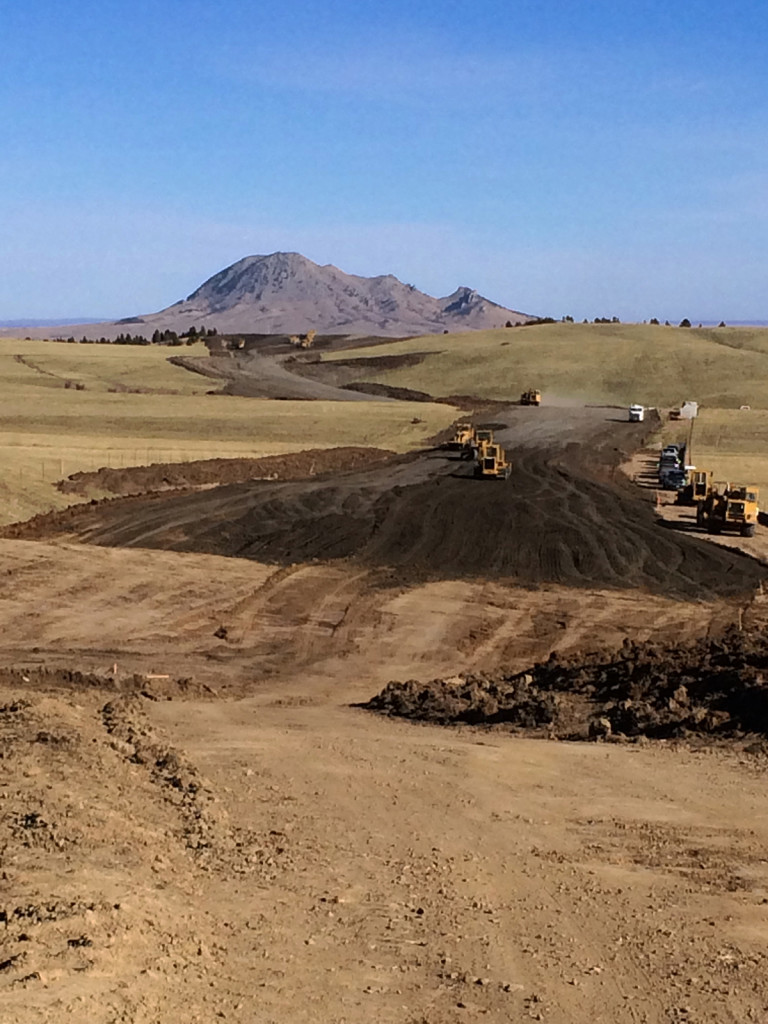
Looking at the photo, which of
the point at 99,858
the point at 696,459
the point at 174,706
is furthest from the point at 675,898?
the point at 696,459

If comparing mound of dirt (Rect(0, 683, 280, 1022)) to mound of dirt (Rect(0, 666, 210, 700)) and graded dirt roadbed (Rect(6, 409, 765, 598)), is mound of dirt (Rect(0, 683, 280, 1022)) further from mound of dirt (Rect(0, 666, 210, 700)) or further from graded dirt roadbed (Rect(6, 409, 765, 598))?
graded dirt roadbed (Rect(6, 409, 765, 598))

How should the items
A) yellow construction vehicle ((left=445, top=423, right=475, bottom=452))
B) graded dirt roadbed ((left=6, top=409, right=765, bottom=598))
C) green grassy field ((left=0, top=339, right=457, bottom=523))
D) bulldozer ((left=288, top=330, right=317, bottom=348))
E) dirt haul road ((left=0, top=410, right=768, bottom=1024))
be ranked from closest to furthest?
1. dirt haul road ((left=0, top=410, right=768, bottom=1024))
2. graded dirt roadbed ((left=6, top=409, right=765, bottom=598))
3. green grassy field ((left=0, top=339, right=457, bottom=523))
4. yellow construction vehicle ((left=445, top=423, right=475, bottom=452))
5. bulldozer ((left=288, top=330, right=317, bottom=348))

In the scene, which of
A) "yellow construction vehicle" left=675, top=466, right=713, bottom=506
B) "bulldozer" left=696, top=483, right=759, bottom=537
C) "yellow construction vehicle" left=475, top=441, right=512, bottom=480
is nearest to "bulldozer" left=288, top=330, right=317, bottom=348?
"yellow construction vehicle" left=475, top=441, right=512, bottom=480

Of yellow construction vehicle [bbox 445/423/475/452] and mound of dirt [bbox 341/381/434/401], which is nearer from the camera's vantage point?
yellow construction vehicle [bbox 445/423/475/452]

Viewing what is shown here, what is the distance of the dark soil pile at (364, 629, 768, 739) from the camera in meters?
17.8

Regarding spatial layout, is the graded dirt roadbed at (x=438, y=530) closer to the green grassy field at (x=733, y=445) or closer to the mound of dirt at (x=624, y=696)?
the green grassy field at (x=733, y=445)

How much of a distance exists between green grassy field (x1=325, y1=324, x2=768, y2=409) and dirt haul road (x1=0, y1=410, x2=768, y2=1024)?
253ft

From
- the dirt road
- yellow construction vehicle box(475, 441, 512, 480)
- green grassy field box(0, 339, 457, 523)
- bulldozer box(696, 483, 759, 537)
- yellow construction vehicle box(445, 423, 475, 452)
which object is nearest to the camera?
the dirt road

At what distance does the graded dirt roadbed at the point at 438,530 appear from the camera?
34969 mm

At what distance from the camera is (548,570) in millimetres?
34969

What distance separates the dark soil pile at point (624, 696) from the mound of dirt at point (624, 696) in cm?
1

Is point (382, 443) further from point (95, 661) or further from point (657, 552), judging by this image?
point (95, 661)

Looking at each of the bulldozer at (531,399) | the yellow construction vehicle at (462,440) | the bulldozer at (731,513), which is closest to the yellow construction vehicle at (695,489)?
the bulldozer at (731,513)

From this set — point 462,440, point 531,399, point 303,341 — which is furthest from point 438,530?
point 303,341
